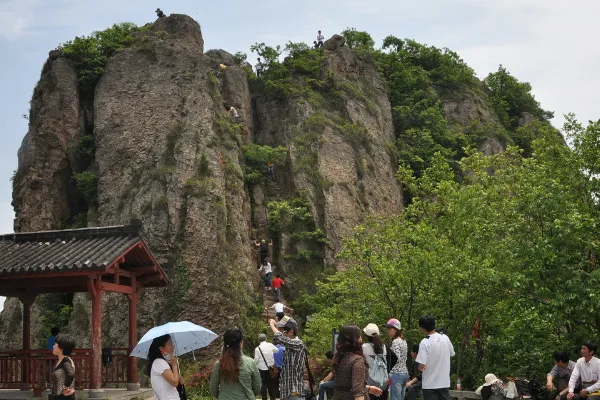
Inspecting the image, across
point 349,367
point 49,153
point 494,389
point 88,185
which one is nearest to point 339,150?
point 88,185

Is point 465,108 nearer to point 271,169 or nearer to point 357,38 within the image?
point 357,38

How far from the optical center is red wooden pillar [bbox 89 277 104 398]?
57.5ft

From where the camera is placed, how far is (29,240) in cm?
2023

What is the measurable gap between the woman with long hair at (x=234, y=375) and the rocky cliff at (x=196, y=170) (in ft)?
66.9

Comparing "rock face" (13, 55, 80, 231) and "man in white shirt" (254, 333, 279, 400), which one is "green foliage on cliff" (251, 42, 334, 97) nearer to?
"rock face" (13, 55, 80, 231)

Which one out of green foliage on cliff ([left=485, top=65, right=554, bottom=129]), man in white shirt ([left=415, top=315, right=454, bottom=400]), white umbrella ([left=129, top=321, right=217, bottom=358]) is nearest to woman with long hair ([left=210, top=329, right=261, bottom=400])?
white umbrella ([left=129, top=321, right=217, bottom=358])

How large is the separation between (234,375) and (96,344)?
10718mm

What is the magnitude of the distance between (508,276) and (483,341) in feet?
14.3

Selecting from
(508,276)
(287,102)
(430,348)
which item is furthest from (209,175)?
(430,348)

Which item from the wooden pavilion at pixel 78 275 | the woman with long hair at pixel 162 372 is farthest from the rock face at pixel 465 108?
the woman with long hair at pixel 162 372

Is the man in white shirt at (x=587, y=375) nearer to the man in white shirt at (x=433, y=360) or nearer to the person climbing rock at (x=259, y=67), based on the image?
the man in white shirt at (x=433, y=360)

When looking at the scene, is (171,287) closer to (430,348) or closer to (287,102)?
(287,102)

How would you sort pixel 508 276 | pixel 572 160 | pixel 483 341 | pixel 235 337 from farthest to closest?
pixel 483 341, pixel 572 160, pixel 508 276, pixel 235 337

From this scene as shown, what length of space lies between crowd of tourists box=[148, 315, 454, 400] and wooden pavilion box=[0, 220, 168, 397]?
5636 mm
